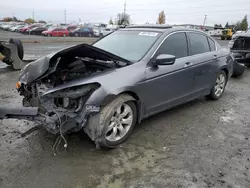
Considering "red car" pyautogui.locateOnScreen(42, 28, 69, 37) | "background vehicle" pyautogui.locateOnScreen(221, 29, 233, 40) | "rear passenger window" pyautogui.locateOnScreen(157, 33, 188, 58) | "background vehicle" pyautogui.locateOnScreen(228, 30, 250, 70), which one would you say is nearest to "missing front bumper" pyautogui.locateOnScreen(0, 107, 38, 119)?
"rear passenger window" pyautogui.locateOnScreen(157, 33, 188, 58)

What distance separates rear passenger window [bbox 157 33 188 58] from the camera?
428 cm

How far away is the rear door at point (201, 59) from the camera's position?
16.1 ft

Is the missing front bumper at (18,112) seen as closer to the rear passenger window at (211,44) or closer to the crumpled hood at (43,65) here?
the crumpled hood at (43,65)

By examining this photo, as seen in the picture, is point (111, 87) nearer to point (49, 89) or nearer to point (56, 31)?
point (49, 89)

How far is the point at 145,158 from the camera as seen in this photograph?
3.36 meters

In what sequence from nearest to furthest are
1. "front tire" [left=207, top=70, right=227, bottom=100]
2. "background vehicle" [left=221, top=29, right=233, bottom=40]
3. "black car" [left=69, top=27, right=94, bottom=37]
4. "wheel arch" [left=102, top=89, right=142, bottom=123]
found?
"wheel arch" [left=102, top=89, right=142, bottom=123]
"front tire" [left=207, top=70, right=227, bottom=100]
"black car" [left=69, top=27, right=94, bottom=37]
"background vehicle" [left=221, top=29, right=233, bottom=40]

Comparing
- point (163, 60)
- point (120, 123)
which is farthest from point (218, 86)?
point (120, 123)

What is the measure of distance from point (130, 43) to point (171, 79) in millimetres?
941

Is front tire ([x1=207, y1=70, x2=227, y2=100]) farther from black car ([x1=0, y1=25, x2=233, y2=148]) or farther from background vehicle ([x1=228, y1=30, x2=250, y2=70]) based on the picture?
background vehicle ([x1=228, y1=30, x2=250, y2=70])

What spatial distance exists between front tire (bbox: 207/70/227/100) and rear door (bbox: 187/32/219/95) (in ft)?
1.16

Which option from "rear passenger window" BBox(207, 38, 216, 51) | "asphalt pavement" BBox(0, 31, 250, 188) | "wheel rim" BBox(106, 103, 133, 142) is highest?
"rear passenger window" BBox(207, 38, 216, 51)

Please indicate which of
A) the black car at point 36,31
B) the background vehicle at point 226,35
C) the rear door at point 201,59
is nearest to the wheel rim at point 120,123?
the rear door at point 201,59

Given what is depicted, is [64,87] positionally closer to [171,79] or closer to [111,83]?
[111,83]

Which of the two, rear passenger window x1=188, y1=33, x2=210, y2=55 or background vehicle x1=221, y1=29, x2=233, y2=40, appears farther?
background vehicle x1=221, y1=29, x2=233, y2=40
